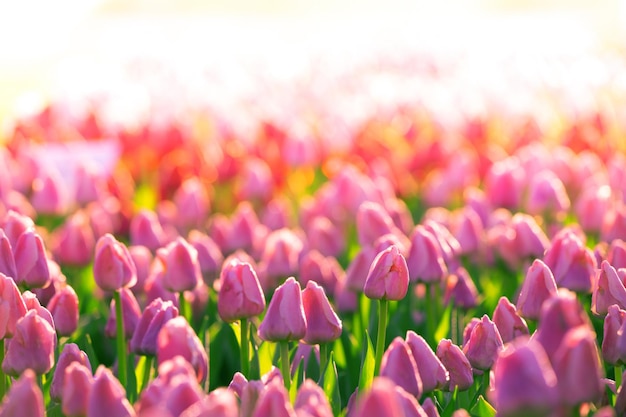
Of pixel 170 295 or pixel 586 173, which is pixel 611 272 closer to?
pixel 170 295

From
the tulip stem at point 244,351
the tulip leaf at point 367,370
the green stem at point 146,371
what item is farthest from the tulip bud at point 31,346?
the tulip leaf at point 367,370

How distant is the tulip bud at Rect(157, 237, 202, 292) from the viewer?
2.50 m

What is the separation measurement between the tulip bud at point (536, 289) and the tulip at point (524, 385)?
797 millimetres

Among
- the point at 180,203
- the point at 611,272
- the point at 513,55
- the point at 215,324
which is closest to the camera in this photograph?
the point at 611,272

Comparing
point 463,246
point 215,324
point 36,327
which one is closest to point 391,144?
point 463,246

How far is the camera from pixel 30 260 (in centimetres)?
228

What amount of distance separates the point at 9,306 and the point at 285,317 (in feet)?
1.70

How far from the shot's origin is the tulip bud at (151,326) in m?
2.12

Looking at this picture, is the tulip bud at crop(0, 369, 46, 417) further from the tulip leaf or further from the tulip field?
the tulip leaf

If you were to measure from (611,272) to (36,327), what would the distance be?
1.12m

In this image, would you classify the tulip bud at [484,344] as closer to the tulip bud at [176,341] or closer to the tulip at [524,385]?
the tulip bud at [176,341]

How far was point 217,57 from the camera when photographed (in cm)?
1018

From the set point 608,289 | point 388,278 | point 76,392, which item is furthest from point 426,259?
point 76,392

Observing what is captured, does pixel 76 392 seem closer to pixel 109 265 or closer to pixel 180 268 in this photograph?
pixel 109 265
